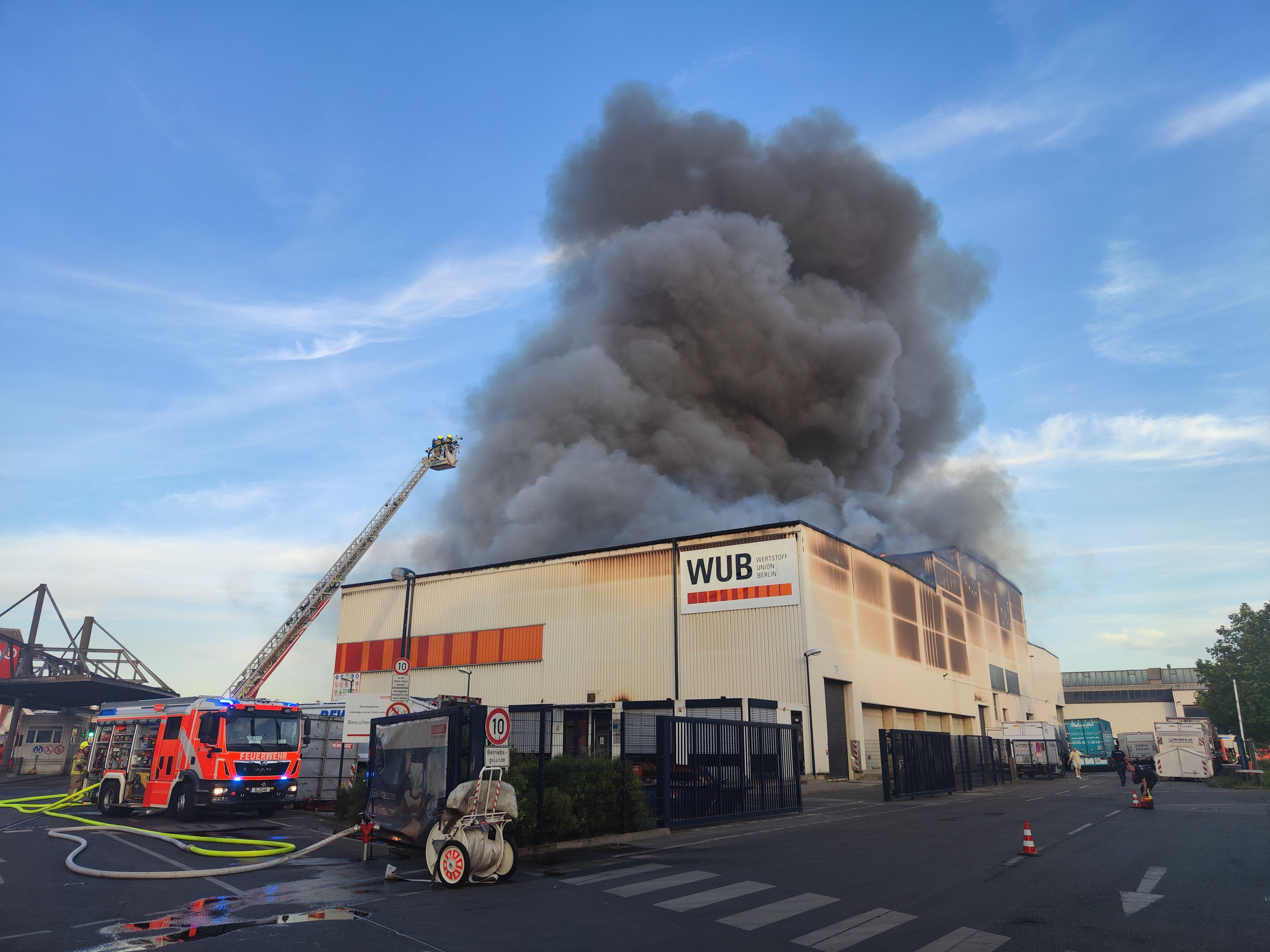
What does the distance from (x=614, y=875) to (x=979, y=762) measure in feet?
87.1

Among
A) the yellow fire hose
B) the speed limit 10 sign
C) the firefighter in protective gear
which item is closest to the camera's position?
the yellow fire hose

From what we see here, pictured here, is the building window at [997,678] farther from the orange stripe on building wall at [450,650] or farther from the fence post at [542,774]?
the fence post at [542,774]

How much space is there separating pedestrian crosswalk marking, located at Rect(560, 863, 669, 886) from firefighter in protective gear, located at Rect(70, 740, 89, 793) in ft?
56.8

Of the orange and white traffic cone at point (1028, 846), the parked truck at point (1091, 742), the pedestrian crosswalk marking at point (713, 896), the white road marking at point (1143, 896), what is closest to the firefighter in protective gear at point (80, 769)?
the pedestrian crosswalk marking at point (713, 896)

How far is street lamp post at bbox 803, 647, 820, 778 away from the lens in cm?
3164

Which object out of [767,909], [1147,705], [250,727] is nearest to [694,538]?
[250,727]

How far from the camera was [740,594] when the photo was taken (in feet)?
115

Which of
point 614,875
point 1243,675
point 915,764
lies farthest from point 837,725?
point 1243,675

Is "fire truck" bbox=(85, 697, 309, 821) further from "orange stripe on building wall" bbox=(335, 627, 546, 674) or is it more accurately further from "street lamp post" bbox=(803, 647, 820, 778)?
"orange stripe on building wall" bbox=(335, 627, 546, 674)

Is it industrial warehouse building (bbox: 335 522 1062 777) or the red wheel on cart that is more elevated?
industrial warehouse building (bbox: 335 522 1062 777)

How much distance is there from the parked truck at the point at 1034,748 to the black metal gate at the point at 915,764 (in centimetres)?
1443

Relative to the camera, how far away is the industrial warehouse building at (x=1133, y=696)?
9938 centimetres

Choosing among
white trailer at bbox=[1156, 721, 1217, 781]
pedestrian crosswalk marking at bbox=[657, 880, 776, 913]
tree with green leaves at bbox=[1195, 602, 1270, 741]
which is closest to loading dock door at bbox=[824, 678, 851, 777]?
white trailer at bbox=[1156, 721, 1217, 781]

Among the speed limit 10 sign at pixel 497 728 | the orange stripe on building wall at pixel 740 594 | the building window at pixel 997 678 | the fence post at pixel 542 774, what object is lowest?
the fence post at pixel 542 774
